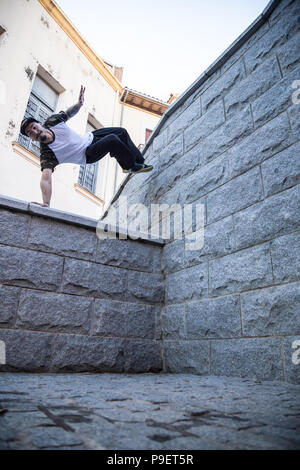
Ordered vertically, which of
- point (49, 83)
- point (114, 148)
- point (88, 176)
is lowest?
point (114, 148)

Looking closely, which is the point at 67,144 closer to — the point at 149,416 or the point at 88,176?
the point at 149,416

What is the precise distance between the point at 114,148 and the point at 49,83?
275 inches

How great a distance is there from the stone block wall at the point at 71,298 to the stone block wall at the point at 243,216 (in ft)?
1.20

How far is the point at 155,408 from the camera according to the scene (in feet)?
4.83

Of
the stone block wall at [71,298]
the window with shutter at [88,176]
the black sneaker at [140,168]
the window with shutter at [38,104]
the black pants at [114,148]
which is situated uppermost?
the window with shutter at [38,104]

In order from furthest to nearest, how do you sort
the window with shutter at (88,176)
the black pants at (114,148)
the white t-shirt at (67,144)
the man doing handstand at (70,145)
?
the window with shutter at (88,176), the black pants at (114,148), the white t-shirt at (67,144), the man doing handstand at (70,145)

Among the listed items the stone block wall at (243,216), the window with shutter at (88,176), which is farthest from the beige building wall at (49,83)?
the stone block wall at (243,216)

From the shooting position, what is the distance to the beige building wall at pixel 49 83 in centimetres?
794

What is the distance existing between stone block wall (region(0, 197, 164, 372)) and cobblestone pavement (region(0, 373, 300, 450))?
71cm

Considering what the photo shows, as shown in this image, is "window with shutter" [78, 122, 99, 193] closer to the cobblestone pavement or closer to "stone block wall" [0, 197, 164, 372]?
"stone block wall" [0, 197, 164, 372]

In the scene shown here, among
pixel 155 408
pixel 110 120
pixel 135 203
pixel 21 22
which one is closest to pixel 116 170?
pixel 110 120

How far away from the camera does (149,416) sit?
1.32 metres

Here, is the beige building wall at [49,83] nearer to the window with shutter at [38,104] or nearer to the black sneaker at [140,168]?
the window with shutter at [38,104]

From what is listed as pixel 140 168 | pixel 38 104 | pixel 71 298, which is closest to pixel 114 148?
pixel 140 168
